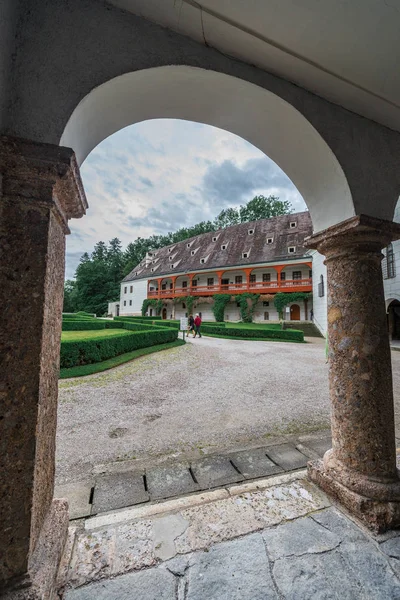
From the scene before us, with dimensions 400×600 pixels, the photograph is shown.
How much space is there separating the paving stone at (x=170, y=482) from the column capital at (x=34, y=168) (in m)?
2.33

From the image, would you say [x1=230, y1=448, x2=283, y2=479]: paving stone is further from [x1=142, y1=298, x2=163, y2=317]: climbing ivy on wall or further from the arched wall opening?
[x1=142, y1=298, x2=163, y2=317]: climbing ivy on wall

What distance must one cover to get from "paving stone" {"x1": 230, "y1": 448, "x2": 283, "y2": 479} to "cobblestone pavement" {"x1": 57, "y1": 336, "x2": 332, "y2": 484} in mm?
226

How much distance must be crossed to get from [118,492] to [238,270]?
2448 centimetres

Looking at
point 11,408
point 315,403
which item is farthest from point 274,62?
point 315,403

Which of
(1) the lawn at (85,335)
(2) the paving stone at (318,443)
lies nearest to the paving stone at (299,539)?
(2) the paving stone at (318,443)

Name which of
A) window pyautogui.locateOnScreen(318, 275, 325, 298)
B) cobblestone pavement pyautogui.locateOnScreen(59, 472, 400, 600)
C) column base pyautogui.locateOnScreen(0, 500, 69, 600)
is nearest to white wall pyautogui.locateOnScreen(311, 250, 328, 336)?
window pyautogui.locateOnScreen(318, 275, 325, 298)

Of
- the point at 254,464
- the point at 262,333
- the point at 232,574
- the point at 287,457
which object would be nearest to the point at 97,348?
the point at 254,464

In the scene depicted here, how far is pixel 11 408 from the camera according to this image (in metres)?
1.12

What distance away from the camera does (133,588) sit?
128cm

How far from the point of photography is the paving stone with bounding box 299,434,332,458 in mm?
2929

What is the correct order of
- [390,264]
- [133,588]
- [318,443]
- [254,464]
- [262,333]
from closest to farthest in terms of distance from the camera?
[133,588] < [254,464] < [318,443] < [390,264] < [262,333]

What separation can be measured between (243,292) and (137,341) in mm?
16070

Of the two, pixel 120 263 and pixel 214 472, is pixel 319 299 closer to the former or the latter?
pixel 214 472

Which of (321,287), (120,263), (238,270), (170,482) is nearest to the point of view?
(170,482)
